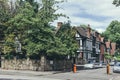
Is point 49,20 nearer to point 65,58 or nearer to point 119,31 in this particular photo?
point 65,58

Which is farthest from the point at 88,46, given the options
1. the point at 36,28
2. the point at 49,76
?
the point at 49,76

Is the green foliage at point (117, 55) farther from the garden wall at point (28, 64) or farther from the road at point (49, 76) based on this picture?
the road at point (49, 76)

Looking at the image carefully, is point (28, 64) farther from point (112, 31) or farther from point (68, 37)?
point (112, 31)

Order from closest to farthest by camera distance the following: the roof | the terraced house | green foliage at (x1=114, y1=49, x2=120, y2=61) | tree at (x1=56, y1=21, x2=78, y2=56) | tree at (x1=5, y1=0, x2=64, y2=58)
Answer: tree at (x1=5, y1=0, x2=64, y2=58) < tree at (x1=56, y1=21, x2=78, y2=56) < the terraced house < the roof < green foliage at (x1=114, y1=49, x2=120, y2=61)

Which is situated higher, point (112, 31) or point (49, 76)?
point (112, 31)

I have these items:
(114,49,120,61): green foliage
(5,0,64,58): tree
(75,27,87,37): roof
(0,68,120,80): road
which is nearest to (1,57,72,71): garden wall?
(5,0,64,58): tree

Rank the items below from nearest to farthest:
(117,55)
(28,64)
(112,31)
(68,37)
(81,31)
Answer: (28,64), (68,37), (81,31), (117,55), (112,31)

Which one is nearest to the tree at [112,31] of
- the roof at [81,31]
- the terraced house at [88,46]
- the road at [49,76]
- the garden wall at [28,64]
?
the terraced house at [88,46]

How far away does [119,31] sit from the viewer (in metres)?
144

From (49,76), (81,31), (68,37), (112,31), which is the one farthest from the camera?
(112,31)

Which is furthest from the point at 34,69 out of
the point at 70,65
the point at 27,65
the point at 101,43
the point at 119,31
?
the point at 119,31

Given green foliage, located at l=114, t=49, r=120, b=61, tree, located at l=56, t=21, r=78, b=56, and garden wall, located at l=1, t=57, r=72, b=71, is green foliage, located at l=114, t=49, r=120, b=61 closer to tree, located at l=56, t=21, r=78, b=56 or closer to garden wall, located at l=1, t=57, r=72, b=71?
tree, located at l=56, t=21, r=78, b=56

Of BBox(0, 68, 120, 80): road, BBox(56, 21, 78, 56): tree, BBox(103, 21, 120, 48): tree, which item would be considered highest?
BBox(103, 21, 120, 48): tree

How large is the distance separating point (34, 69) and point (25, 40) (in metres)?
4.12
